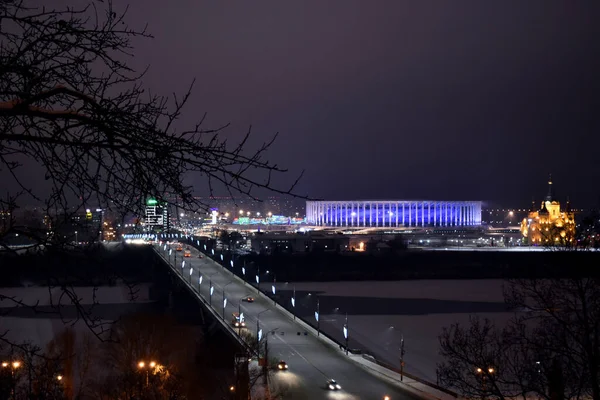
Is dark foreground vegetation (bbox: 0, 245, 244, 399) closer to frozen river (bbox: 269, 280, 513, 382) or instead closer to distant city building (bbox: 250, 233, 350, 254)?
frozen river (bbox: 269, 280, 513, 382)

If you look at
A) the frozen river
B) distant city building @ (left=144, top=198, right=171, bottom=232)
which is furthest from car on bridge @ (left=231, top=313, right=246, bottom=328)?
distant city building @ (left=144, top=198, right=171, bottom=232)

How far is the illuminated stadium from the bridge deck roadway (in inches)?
2677

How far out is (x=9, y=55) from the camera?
6.44 ft

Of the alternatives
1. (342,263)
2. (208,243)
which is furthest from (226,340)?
(208,243)

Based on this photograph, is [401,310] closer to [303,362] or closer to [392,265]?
[303,362]

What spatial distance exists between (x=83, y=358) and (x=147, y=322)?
5.20 meters

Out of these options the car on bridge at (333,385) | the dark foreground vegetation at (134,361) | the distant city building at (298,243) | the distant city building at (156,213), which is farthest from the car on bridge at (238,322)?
the distant city building at (298,243)

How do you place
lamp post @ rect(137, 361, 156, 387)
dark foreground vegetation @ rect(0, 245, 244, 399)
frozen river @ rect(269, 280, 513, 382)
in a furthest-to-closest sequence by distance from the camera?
frozen river @ rect(269, 280, 513, 382) → lamp post @ rect(137, 361, 156, 387) → dark foreground vegetation @ rect(0, 245, 244, 399)

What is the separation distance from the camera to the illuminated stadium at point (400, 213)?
94.2m

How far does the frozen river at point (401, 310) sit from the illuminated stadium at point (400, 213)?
49.7m

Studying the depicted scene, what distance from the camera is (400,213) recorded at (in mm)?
94562

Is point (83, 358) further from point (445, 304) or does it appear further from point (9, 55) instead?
point (445, 304)

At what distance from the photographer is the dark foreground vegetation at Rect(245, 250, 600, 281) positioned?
156ft

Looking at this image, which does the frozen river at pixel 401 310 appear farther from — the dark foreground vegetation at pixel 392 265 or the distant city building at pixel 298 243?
the distant city building at pixel 298 243
